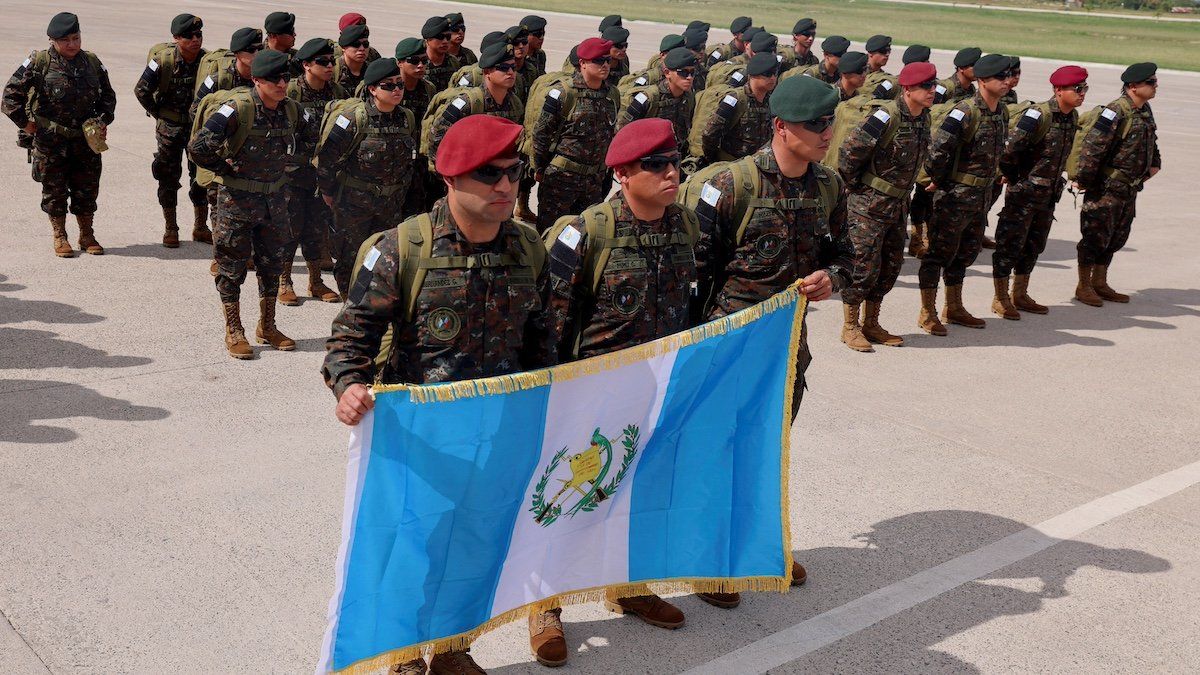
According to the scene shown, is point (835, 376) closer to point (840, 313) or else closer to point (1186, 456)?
point (840, 313)

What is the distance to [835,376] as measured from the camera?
8.61 m

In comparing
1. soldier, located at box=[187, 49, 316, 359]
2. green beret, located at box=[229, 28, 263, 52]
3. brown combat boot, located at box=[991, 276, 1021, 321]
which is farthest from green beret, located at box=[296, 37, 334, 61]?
brown combat boot, located at box=[991, 276, 1021, 321]

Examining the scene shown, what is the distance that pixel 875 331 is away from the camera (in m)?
9.53

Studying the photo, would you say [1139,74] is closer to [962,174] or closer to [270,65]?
[962,174]

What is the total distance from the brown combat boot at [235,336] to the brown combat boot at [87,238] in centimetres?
298

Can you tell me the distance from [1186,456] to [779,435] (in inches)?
153

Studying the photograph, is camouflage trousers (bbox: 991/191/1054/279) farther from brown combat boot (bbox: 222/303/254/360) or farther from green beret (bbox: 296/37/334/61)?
brown combat boot (bbox: 222/303/254/360)

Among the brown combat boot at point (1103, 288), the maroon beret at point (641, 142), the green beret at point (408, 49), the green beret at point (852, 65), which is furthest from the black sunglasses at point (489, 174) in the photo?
the brown combat boot at point (1103, 288)

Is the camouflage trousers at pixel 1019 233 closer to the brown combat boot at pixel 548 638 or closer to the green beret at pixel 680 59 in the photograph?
the green beret at pixel 680 59

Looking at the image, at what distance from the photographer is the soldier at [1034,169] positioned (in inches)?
396

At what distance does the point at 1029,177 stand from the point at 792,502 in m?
5.16

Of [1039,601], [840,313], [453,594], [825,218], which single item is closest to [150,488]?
[453,594]

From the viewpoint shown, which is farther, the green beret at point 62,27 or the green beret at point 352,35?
the green beret at point 352,35

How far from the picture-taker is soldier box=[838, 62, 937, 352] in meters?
8.91
